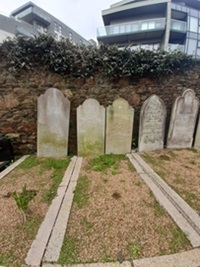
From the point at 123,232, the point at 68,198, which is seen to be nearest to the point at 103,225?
the point at 123,232

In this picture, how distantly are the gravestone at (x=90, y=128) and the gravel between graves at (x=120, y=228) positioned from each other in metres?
1.35

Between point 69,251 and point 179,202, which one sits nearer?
point 69,251

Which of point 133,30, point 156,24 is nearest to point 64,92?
point 133,30

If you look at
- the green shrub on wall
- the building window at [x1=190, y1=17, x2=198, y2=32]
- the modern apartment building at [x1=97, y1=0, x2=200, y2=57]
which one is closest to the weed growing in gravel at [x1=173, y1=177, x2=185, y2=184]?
the green shrub on wall

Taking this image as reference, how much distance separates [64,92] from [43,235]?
297 cm

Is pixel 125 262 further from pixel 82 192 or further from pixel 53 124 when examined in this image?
pixel 53 124

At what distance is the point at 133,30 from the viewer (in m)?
16.0

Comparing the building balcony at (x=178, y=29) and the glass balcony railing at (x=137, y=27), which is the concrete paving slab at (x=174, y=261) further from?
the building balcony at (x=178, y=29)

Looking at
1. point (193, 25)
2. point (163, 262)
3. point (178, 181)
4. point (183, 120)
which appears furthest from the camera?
point (193, 25)

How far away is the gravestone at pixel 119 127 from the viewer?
3.58m

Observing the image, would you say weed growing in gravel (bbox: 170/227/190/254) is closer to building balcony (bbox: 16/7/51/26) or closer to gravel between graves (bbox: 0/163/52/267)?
gravel between graves (bbox: 0/163/52/267)

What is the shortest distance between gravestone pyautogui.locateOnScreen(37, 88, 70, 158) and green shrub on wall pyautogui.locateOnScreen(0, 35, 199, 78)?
0.70 m

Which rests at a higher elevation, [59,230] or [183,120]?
[183,120]

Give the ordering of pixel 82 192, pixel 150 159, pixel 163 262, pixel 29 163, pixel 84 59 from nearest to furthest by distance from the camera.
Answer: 1. pixel 163 262
2. pixel 82 192
3. pixel 29 163
4. pixel 150 159
5. pixel 84 59
